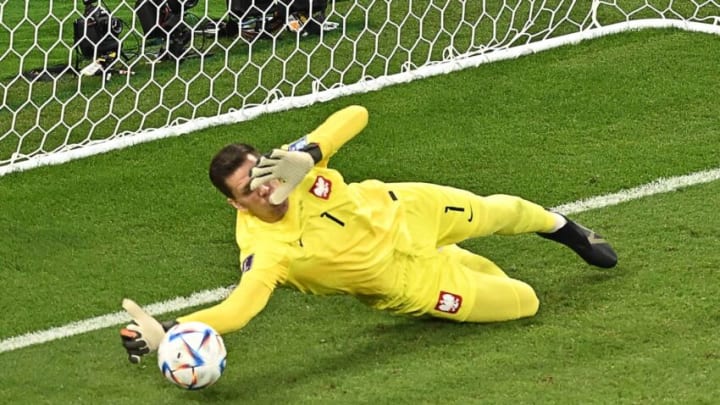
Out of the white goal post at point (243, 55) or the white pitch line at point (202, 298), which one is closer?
the white pitch line at point (202, 298)

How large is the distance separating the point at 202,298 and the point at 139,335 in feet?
4.89

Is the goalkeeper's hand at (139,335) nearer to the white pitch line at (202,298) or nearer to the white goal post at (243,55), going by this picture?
the white pitch line at (202,298)

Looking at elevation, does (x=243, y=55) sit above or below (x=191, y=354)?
below

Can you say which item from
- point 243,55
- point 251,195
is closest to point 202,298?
point 251,195

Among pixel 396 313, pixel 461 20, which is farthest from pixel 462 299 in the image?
pixel 461 20

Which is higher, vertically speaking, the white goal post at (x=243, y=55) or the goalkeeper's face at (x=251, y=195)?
the goalkeeper's face at (x=251, y=195)

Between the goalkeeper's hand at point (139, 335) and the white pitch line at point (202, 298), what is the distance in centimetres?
122

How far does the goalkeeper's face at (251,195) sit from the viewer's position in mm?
5195

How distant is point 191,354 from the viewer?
4.93 metres

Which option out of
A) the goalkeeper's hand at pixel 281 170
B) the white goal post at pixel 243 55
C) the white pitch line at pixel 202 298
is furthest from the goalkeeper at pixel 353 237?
the white goal post at pixel 243 55

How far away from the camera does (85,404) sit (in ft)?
17.4

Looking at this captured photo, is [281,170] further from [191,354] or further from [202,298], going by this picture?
[202,298]

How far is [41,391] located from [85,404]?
0.24m

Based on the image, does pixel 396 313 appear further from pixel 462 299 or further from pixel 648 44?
pixel 648 44
